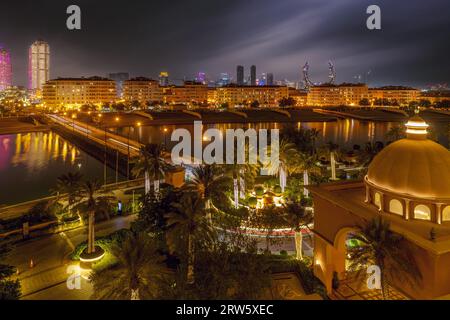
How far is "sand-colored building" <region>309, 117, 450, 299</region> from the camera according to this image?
1005 cm

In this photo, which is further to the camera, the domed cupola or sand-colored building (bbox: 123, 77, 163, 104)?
sand-colored building (bbox: 123, 77, 163, 104)

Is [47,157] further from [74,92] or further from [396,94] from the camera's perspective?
[396,94]

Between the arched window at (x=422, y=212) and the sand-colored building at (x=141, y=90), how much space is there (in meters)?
123

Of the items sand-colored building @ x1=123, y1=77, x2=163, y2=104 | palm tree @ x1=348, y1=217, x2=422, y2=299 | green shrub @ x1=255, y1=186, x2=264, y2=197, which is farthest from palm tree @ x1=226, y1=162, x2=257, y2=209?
sand-colored building @ x1=123, y1=77, x2=163, y2=104

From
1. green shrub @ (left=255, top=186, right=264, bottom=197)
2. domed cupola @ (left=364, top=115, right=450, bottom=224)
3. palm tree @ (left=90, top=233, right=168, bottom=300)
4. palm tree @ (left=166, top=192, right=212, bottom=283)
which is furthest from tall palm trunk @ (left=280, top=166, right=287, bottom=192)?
Result: palm tree @ (left=90, top=233, right=168, bottom=300)

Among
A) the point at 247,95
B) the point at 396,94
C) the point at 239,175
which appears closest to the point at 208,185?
the point at 239,175

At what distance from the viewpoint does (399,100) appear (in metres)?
149

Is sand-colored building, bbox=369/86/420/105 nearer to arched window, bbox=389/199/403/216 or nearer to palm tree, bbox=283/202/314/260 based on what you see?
palm tree, bbox=283/202/314/260

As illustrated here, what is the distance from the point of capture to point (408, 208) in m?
11.7

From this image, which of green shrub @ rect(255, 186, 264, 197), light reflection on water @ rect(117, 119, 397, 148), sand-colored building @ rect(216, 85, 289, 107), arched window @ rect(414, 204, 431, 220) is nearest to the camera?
arched window @ rect(414, 204, 431, 220)

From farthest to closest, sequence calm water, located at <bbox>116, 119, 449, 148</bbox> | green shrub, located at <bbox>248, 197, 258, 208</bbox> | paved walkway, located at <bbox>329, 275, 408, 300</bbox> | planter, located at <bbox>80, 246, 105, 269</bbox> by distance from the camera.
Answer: calm water, located at <bbox>116, 119, 449, 148</bbox>, green shrub, located at <bbox>248, 197, 258, 208</bbox>, planter, located at <bbox>80, 246, 105, 269</bbox>, paved walkway, located at <bbox>329, 275, 408, 300</bbox>

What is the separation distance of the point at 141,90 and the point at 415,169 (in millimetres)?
125799

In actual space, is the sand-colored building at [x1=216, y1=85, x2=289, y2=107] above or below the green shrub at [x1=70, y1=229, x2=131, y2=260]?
above

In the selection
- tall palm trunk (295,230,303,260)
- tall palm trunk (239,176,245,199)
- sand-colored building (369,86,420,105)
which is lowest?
tall palm trunk (295,230,303,260)
